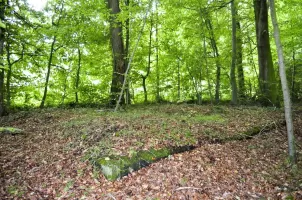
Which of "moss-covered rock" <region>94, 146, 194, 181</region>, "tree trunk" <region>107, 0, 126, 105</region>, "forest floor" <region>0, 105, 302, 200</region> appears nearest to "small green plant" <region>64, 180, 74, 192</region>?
"forest floor" <region>0, 105, 302, 200</region>

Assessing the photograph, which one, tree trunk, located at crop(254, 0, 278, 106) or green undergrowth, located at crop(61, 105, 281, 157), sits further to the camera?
tree trunk, located at crop(254, 0, 278, 106)

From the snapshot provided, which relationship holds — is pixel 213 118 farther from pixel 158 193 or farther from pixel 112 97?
pixel 112 97

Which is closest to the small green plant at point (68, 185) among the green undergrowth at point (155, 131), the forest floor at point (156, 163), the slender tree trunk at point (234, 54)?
the forest floor at point (156, 163)

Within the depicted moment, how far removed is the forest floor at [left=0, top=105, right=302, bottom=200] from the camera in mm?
3748

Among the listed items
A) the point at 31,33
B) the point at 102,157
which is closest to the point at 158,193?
the point at 102,157

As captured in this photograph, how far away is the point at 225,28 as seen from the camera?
12.9 meters

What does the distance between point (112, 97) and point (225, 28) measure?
7897 millimetres

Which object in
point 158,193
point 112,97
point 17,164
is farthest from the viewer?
point 112,97

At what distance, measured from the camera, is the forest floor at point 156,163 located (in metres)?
3.75

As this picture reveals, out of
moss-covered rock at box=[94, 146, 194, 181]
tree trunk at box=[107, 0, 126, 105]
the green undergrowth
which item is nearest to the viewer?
moss-covered rock at box=[94, 146, 194, 181]

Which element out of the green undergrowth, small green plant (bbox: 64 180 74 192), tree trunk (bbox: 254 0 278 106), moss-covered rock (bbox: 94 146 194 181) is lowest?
small green plant (bbox: 64 180 74 192)

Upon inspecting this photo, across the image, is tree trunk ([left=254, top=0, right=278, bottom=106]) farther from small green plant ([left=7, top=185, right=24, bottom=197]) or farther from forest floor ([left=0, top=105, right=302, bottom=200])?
small green plant ([left=7, top=185, right=24, bottom=197])

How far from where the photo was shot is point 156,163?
4.48 metres

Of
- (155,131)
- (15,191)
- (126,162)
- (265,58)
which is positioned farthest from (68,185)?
(265,58)
